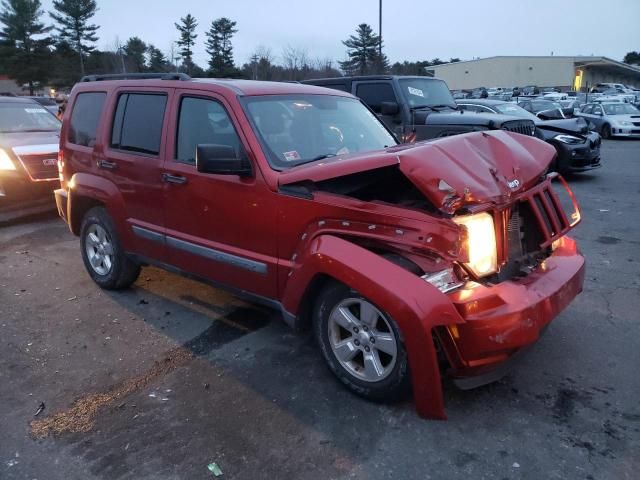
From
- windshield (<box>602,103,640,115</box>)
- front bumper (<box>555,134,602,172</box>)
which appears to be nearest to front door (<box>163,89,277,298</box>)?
front bumper (<box>555,134,602,172</box>)

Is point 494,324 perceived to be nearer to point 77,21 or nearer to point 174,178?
point 174,178

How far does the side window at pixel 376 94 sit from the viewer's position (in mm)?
9539

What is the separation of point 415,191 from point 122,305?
120 inches

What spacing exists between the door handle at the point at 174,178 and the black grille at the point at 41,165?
527 cm

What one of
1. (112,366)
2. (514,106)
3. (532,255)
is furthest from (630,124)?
(112,366)

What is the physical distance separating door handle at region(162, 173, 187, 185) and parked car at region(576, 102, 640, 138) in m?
20.0

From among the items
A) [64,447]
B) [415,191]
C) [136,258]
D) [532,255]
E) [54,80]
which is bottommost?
[64,447]

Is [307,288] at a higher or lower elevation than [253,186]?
lower

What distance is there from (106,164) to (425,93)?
275 inches

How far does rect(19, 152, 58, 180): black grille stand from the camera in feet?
27.2

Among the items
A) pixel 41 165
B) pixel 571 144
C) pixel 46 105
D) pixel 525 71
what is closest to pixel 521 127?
pixel 571 144

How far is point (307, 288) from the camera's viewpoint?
10.9 ft

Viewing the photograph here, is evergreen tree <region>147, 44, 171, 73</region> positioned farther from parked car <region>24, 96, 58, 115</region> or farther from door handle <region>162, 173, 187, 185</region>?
door handle <region>162, 173, 187, 185</region>

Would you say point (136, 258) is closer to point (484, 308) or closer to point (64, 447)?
point (64, 447)
